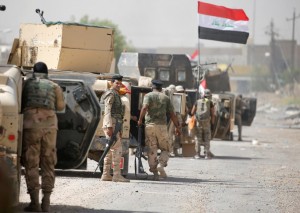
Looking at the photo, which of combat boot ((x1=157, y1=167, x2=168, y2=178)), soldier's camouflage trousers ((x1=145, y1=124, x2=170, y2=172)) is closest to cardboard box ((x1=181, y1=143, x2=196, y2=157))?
combat boot ((x1=157, y1=167, x2=168, y2=178))

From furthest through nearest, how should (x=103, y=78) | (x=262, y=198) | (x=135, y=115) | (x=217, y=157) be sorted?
(x=217, y=157), (x=135, y=115), (x=103, y=78), (x=262, y=198)

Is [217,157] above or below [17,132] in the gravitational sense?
below

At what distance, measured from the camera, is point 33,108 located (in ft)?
44.2

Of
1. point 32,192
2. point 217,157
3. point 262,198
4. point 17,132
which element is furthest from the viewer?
point 217,157

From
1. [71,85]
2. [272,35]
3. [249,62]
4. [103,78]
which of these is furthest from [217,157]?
[249,62]

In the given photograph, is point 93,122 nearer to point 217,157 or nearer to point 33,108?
point 33,108

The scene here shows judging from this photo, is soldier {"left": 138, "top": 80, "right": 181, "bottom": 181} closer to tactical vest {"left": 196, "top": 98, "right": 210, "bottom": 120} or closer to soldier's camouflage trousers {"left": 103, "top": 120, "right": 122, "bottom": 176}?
soldier's camouflage trousers {"left": 103, "top": 120, "right": 122, "bottom": 176}

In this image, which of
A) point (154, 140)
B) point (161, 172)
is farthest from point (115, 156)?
point (161, 172)

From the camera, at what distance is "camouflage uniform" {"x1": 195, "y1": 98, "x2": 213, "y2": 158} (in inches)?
1175

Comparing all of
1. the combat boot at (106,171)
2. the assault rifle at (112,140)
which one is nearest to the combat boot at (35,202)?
the assault rifle at (112,140)

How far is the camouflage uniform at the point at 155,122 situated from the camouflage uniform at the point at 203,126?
8984 mm

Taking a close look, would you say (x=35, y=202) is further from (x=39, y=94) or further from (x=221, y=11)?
(x=221, y=11)

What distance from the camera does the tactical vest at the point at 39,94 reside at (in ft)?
44.1

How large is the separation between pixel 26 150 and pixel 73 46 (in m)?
9.29
